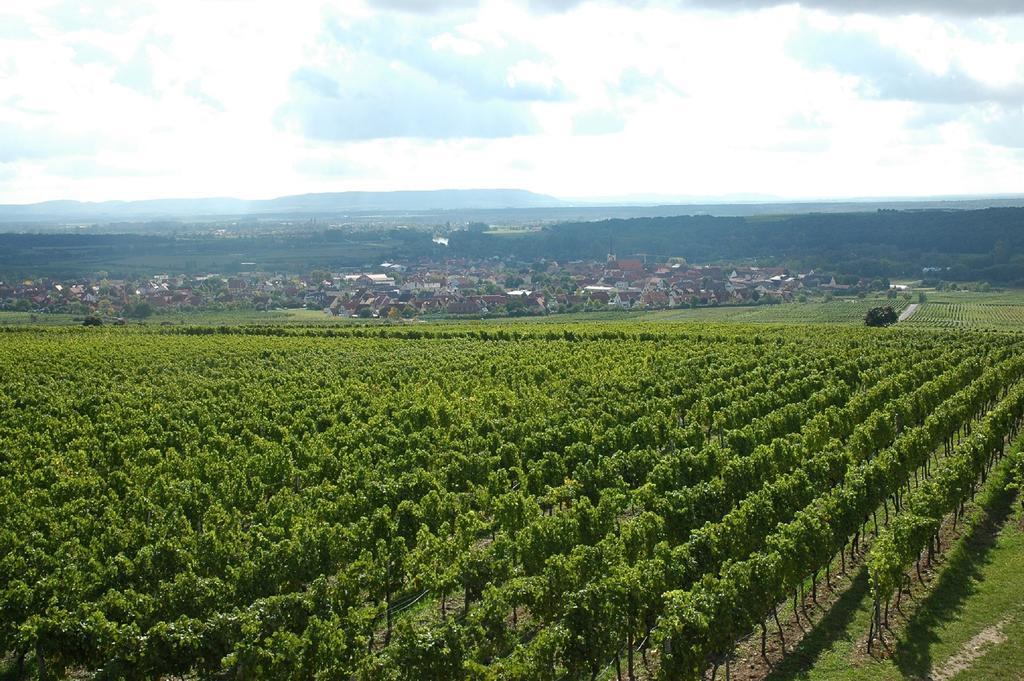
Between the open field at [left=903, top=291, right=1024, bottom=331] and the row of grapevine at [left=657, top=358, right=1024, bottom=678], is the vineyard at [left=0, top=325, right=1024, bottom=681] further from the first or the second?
the open field at [left=903, top=291, right=1024, bottom=331]

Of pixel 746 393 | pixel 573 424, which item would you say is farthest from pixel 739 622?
pixel 746 393

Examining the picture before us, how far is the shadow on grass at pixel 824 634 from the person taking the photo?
1892 cm

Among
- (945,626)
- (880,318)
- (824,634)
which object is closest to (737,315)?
(880,318)

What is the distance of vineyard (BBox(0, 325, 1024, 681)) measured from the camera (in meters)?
18.2

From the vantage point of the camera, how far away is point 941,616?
68.7 ft

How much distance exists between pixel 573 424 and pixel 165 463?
1671 centimetres

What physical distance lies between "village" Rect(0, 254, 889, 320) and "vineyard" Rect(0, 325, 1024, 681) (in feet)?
268

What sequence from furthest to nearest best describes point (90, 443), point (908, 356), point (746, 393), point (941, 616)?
point (908, 356) < point (746, 393) < point (90, 443) < point (941, 616)

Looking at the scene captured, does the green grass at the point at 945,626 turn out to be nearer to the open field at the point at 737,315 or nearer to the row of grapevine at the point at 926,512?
the row of grapevine at the point at 926,512

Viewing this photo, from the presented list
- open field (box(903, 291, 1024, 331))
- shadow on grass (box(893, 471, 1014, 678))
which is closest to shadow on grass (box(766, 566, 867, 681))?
shadow on grass (box(893, 471, 1014, 678))

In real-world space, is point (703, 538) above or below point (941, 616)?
above

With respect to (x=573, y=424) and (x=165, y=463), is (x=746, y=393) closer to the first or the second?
(x=573, y=424)

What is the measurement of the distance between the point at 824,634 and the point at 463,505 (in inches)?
488

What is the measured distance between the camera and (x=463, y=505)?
28391 millimetres
